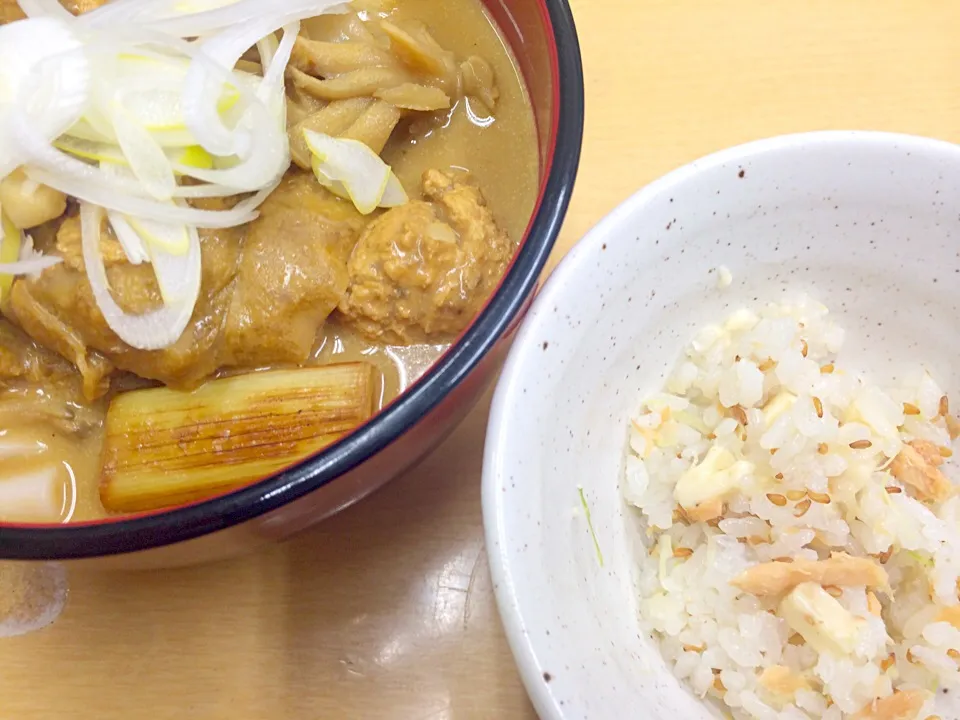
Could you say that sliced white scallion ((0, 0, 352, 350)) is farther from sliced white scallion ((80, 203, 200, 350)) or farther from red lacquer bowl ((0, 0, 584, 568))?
red lacquer bowl ((0, 0, 584, 568))

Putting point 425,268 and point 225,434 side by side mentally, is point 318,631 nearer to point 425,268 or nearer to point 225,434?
point 225,434

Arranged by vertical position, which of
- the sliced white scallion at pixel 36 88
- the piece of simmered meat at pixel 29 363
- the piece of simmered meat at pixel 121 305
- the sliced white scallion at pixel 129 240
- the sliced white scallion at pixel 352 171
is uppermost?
the sliced white scallion at pixel 36 88

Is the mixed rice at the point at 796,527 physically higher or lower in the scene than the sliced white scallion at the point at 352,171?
lower

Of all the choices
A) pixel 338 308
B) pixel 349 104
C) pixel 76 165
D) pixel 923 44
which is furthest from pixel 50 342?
pixel 923 44

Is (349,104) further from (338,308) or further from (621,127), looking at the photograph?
(621,127)

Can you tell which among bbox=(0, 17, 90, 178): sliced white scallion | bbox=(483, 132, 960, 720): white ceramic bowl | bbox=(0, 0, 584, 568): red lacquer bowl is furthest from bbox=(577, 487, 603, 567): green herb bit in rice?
bbox=(0, 17, 90, 178): sliced white scallion

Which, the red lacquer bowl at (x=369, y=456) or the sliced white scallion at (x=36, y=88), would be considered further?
the sliced white scallion at (x=36, y=88)

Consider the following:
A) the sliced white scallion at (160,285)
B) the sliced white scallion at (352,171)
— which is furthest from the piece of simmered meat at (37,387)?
the sliced white scallion at (352,171)

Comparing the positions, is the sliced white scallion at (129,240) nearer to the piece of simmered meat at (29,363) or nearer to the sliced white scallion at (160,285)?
the sliced white scallion at (160,285)
